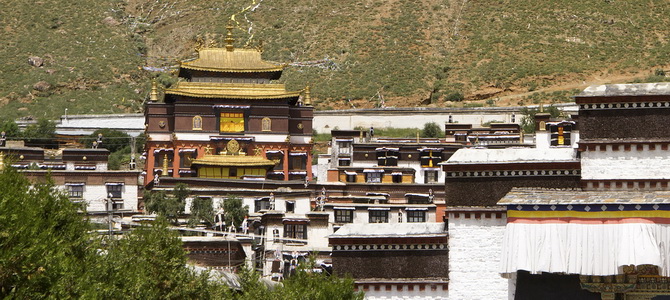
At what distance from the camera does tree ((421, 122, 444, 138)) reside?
4313 inches

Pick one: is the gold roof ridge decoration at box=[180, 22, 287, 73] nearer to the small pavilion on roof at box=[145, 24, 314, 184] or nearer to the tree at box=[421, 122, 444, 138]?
the small pavilion on roof at box=[145, 24, 314, 184]

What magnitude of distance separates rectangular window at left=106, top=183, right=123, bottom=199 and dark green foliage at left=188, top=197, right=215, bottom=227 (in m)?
4.10

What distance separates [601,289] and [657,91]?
6435mm

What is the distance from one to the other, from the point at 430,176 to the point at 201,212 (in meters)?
14.9

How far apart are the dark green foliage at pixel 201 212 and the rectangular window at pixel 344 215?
734cm

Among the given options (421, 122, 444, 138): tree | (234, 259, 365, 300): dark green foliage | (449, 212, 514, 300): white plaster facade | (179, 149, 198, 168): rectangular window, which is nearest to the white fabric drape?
(449, 212, 514, 300): white plaster facade

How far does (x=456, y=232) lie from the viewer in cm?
4381

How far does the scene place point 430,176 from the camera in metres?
83.9

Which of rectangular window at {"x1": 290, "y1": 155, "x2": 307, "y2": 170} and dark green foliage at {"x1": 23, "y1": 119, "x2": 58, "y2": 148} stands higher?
dark green foliage at {"x1": 23, "y1": 119, "x2": 58, "y2": 148}

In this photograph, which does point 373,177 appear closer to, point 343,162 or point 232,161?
point 343,162

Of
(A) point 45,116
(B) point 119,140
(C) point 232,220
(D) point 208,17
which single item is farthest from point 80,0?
(C) point 232,220

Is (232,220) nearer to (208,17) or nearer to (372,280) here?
(372,280)

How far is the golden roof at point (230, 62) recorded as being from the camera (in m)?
95.8

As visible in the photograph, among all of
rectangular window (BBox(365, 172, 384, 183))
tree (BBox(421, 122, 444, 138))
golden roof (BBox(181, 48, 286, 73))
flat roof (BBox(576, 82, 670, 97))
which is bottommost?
rectangular window (BBox(365, 172, 384, 183))
